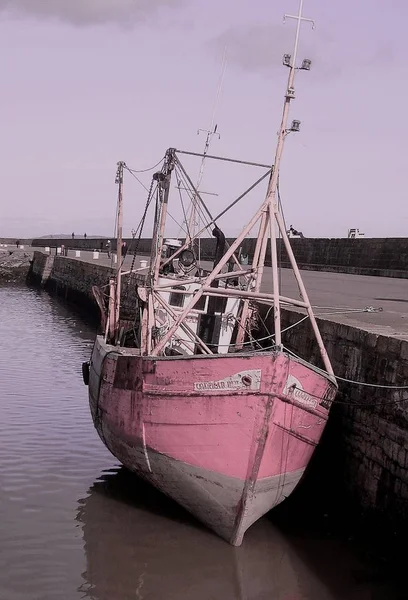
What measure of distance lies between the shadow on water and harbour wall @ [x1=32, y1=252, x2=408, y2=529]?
0.70 meters

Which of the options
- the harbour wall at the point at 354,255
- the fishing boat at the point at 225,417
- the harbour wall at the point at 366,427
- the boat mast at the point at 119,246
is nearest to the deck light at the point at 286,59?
the fishing boat at the point at 225,417

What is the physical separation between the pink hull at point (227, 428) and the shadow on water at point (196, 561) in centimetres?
29

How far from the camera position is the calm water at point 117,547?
660 centimetres

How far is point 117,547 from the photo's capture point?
7.36 meters

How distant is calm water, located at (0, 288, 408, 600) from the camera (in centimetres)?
660

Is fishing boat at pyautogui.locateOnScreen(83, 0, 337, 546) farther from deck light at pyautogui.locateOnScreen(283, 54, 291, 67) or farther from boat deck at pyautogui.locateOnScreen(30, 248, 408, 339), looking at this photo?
boat deck at pyautogui.locateOnScreen(30, 248, 408, 339)

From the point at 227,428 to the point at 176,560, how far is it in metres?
1.35

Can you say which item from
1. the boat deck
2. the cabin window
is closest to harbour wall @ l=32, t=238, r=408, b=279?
the boat deck

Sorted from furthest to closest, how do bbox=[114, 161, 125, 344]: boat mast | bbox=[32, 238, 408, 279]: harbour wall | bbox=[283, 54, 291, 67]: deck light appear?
1. bbox=[32, 238, 408, 279]: harbour wall
2. bbox=[114, 161, 125, 344]: boat mast
3. bbox=[283, 54, 291, 67]: deck light

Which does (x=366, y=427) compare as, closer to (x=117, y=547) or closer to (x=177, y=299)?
(x=117, y=547)

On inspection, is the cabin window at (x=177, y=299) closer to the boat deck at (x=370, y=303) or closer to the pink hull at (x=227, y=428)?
the boat deck at (x=370, y=303)

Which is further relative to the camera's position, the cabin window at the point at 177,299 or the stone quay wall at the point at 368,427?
the cabin window at the point at 177,299

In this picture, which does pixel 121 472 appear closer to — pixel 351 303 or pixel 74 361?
pixel 351 303

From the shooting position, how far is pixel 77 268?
118 feet
